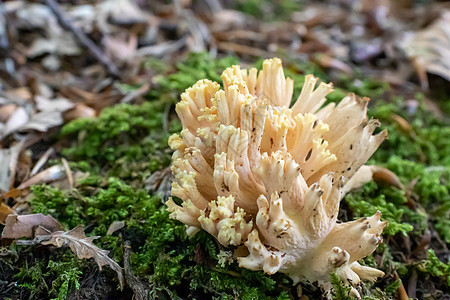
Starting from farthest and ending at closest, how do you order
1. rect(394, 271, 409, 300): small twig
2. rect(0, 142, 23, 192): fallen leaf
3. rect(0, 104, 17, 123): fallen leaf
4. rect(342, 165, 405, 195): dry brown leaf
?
rect(0, 104, 17, 123): fallen leaf → rect(0, 142, 23, 192): fallen leaf → rect(342, 165, 405, 195): dry brown leaf → rect(394, 271, 409, 300): small twig

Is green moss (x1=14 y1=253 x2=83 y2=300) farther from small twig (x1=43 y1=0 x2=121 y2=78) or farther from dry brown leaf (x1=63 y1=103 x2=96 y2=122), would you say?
small twig (x1=43 y1=0 x2=121 y2=78)

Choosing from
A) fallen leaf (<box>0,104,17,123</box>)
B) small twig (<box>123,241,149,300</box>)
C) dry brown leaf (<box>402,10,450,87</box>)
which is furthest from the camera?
dry brown leaf (<box>402,10,450,87</box>)

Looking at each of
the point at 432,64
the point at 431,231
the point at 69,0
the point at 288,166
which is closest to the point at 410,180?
the point at 431,231

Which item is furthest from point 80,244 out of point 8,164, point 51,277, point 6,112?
point 6,112

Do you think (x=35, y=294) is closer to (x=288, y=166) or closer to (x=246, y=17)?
(x=288, y=166)

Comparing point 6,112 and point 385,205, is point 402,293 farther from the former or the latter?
point 6,112

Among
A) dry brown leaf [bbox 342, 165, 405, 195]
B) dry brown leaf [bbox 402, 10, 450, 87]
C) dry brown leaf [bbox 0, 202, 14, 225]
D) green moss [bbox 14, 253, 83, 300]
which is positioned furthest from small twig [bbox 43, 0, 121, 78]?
dry brown leaf [bbox 402, 10, 450, 87]

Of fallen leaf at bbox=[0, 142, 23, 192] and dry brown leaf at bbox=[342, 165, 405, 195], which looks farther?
fallen leaf at bbox=[0, 142, 23, 192]

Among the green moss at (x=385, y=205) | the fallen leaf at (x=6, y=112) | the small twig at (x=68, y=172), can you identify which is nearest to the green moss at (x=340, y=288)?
the green moss at (x=385, y=205)

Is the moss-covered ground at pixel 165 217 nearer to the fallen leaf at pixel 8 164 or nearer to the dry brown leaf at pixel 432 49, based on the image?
the fallen leaf at pixel 8 164
